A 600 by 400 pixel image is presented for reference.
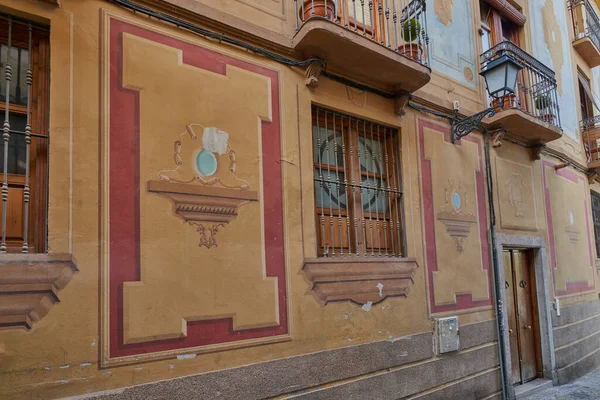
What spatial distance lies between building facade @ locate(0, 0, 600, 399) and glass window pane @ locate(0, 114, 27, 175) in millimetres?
13

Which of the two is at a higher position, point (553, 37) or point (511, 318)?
point (553, 37)

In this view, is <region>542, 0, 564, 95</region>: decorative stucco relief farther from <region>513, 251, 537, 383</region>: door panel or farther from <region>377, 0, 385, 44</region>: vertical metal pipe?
<region>377, 0, 385, 44</region>: vertical metal pipe

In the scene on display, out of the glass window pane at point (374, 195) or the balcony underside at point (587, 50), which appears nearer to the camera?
the glass window pane at point (374, 195)

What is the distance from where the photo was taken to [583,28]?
10.4 m

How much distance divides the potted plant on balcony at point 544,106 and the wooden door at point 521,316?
2445 mm

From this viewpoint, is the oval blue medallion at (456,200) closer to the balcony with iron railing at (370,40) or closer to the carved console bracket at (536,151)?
the balcony with iron railing at (370,40)

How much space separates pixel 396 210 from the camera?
544 centimetres

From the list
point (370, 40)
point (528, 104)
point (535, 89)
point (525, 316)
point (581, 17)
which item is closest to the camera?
point (370, 40)

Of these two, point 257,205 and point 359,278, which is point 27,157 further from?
point 359,278

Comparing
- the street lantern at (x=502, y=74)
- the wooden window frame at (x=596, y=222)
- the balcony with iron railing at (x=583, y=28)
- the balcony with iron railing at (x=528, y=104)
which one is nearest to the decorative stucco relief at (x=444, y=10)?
the balcony with iron railing at (x=528, y=104)

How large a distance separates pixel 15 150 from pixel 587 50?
11.8 m

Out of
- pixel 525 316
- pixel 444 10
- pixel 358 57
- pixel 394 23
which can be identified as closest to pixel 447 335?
pixel 525 316

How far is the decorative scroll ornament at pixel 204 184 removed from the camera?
142 inches

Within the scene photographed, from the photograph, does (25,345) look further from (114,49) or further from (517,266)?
(517,266)
